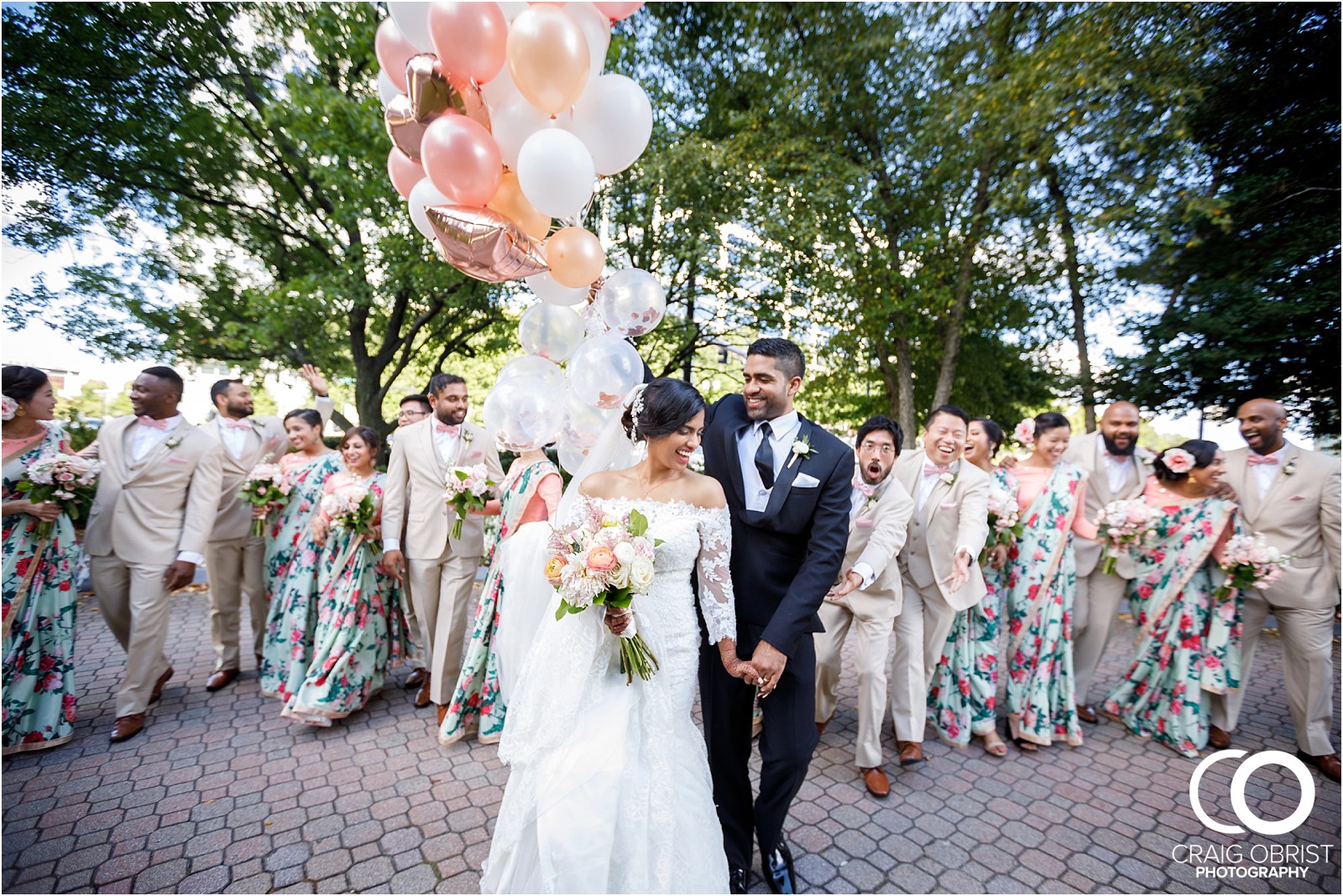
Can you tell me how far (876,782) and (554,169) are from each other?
3828mm

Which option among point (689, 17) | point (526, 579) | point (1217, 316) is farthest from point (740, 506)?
point (689, 17)

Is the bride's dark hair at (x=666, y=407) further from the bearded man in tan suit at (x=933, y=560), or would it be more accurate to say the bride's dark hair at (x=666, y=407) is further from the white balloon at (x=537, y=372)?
the bearded man in tan suit at (x=933, y=560)

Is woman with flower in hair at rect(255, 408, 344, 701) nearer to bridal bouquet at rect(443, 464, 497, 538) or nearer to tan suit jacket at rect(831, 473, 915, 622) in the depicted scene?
bridal bouquet at rect(443, 464, 497, 538)

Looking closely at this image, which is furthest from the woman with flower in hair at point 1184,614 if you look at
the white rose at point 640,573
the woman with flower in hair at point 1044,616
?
the white rose at point 640,573

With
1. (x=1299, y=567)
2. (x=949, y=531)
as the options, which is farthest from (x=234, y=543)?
(x=1299, y=567)

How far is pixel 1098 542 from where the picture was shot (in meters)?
4.78

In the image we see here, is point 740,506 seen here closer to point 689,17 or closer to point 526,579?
point 526,579

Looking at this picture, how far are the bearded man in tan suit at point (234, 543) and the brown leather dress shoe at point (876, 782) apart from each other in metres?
5.00

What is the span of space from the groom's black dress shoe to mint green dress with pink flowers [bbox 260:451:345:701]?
3.74 metres

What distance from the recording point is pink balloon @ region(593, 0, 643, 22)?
326 cm

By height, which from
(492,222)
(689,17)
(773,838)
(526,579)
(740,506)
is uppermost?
(689,17)

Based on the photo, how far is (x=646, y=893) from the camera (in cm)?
215

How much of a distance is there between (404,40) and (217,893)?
14.0 ft

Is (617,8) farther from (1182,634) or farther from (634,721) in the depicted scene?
(1182,634)
